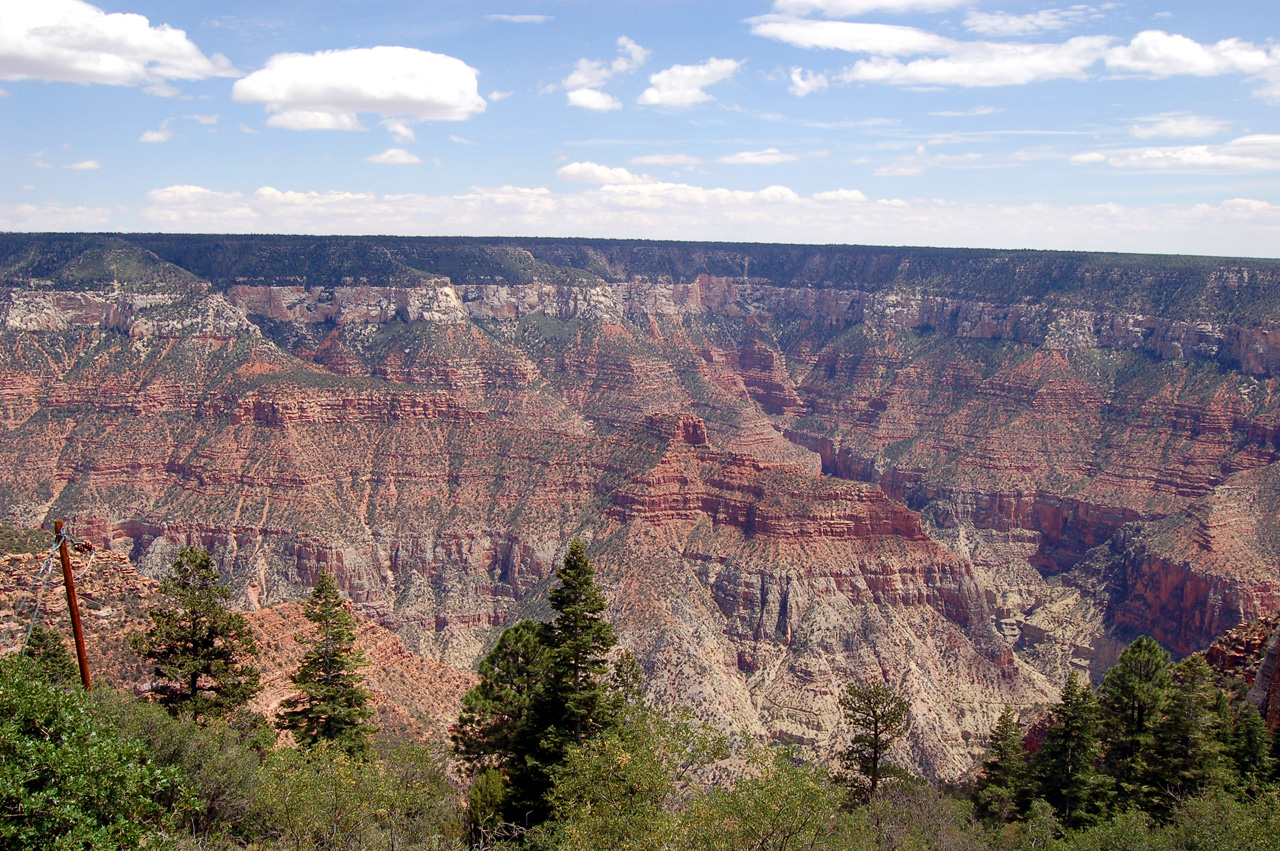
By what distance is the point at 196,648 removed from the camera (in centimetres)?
4481

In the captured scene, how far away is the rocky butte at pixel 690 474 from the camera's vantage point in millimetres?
98500

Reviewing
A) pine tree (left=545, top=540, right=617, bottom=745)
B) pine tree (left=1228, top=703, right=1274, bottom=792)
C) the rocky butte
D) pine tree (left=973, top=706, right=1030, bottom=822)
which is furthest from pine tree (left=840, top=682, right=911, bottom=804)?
the rocky butte

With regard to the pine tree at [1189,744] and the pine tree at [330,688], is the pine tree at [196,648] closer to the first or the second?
the pine tree at [330,688]

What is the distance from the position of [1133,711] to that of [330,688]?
44964mm

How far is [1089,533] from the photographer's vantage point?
143 metres

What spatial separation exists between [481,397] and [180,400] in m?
50.6

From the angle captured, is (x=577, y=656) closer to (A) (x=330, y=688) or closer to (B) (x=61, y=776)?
(A) (x=330, y=688)

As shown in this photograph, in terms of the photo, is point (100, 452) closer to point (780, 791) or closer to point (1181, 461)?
point (780, 791)

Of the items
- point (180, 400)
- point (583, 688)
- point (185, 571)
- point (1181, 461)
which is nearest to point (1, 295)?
point (180, 400)

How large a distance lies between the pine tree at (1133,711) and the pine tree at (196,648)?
147 ft

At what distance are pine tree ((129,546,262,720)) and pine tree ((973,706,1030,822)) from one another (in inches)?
1592

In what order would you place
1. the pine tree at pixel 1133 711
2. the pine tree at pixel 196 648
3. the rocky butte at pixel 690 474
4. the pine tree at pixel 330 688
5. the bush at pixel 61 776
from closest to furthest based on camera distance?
the bush at pixel 61 776, the pine tree at pixel 196 648, the pine tree at pixel 330 688, the pine tree at pixel 1133 711, the rocky butte at pixel 690 474

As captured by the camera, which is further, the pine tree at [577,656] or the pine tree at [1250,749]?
the pine tree at [1250,749]

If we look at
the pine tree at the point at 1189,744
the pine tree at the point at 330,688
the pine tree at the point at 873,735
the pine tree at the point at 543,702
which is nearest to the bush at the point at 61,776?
the pine tree at the point at 543,702
